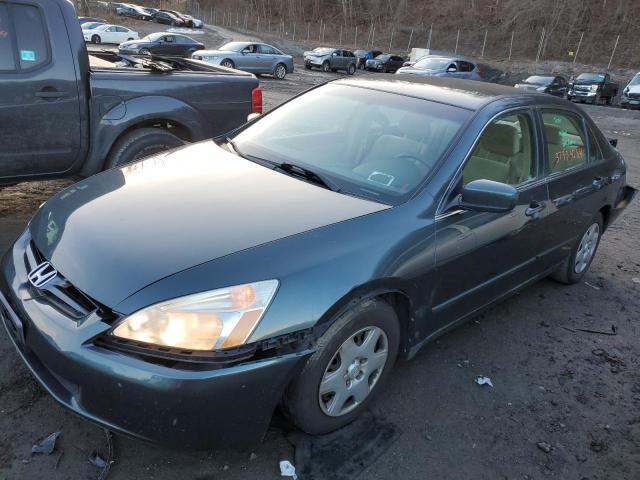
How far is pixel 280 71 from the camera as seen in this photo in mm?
23781

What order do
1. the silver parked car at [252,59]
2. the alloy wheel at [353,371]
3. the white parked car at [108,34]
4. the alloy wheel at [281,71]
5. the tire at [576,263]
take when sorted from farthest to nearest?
the white parked car at [108,34] → the alloy wheel at [281,71] → the silver parked car at [252,59] → the tire at [576,263] → the alloy wheel at [353,371]

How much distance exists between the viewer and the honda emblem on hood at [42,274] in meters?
2.35

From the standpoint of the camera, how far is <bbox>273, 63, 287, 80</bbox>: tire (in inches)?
925

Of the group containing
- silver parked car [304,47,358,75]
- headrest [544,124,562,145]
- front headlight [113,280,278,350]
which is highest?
headrest [544,124,562,145]

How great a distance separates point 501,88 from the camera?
12.6 ft

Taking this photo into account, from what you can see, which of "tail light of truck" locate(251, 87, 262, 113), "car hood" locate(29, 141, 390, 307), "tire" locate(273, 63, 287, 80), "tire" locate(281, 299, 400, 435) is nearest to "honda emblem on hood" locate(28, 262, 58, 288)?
"car hood" locate(29, 141, 390, 307)

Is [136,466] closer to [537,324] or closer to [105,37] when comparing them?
[537,324]

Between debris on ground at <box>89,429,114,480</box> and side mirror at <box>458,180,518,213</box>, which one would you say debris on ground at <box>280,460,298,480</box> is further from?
side mirror at <box>458,180,518,213</box>

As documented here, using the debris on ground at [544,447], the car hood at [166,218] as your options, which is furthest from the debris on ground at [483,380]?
the car hood at [166,218]

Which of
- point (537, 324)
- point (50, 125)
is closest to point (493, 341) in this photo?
point (537, 324)

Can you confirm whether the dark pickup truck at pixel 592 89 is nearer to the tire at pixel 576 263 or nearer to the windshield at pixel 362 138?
the tire at pixel 576 263

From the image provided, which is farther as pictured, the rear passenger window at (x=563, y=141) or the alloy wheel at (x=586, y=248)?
the alloy wheel at (x=586, y=248)

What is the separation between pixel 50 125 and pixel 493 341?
Answer: 12.6ft

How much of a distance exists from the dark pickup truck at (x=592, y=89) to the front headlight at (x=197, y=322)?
27.3 meters
